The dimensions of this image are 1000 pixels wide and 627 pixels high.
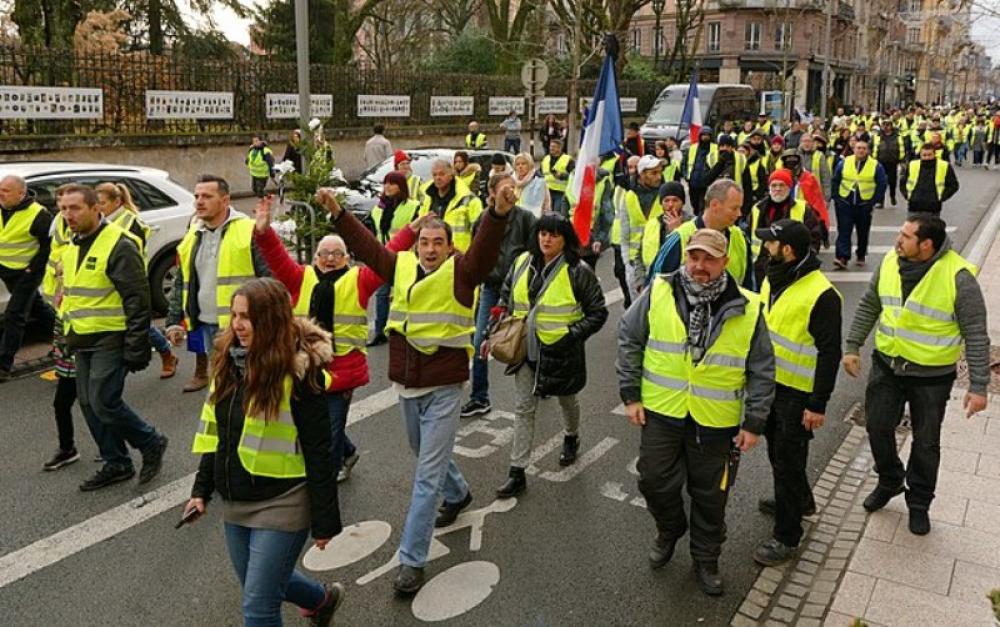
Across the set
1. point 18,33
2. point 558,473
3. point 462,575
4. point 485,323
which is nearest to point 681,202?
point 485,323

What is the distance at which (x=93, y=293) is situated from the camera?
5426mm

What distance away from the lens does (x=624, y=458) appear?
20.8 ft

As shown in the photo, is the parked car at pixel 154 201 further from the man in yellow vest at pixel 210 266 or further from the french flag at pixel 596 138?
the french flag at pixel 596 138

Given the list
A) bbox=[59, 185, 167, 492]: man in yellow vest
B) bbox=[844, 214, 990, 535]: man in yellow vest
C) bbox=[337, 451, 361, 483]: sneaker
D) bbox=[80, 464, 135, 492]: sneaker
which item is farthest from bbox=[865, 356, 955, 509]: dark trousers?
bbox=[80, 464, 135, 492]: sneaker

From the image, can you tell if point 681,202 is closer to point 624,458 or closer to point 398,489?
point 624,458

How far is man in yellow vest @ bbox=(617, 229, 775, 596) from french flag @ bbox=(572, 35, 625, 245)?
3225 millimetres

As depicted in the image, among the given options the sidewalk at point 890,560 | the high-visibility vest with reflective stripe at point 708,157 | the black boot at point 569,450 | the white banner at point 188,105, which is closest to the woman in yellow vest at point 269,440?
the sidewalk at point 890,560

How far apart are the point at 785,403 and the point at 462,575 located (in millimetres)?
1981

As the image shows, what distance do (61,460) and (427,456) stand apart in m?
2.93

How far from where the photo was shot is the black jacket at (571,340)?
18.4 feet

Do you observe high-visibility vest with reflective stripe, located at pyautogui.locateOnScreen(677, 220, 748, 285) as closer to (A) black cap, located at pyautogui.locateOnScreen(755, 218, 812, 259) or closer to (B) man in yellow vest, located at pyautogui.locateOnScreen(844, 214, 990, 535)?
(B) man in yellow vest, located at pyautogui.locateOnScreen(844, 214, 990, 535)

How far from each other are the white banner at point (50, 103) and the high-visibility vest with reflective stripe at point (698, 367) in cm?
1476

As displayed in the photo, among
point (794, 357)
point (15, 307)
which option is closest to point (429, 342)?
point (794, 357)

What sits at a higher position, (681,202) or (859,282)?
(681,202)
